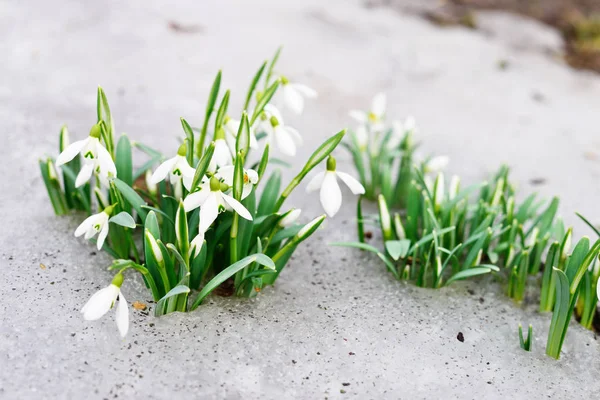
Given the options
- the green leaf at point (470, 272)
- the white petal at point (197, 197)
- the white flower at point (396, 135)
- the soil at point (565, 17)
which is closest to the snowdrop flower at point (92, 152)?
the white petal at point (197, 197)

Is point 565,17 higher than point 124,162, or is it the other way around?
point 565,17

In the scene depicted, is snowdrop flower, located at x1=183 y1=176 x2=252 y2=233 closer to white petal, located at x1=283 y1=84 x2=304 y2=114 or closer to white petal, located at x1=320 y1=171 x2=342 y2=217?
white petal, located at x1=320 y1=171 x2=342 y2=217

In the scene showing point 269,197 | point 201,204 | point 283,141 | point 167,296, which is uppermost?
point 283,141

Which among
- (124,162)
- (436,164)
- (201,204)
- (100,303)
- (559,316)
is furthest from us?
(436,164)

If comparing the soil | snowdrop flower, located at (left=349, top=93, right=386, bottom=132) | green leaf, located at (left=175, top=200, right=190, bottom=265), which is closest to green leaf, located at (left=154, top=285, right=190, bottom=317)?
green leaf, located at (left=175, top=200, right=190, bottom=265)

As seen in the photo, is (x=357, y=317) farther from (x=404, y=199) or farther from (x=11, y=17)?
(x=11, y=17)

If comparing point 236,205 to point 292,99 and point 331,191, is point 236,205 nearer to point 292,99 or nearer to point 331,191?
point 331,191

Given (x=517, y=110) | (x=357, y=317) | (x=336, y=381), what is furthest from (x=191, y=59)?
(x=336, y=381)

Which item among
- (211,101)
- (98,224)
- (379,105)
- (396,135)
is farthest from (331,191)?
(396,135)
